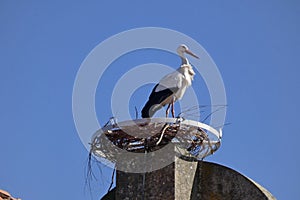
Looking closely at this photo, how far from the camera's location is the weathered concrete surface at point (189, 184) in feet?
31.7

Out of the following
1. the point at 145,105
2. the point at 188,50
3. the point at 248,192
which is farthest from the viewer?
the point at 188,50

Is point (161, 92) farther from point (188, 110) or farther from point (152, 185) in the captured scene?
point (152, 185)

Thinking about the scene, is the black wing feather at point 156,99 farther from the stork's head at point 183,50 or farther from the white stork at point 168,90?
the stork's head at point 183,50

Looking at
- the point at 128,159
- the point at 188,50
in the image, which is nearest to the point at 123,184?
the point at 128,159

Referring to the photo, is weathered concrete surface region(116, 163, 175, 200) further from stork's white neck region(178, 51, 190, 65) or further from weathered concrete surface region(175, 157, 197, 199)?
stork's white neck region(178, 51, 190, 65)

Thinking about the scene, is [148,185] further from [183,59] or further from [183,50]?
[183,50]

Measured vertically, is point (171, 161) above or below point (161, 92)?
below

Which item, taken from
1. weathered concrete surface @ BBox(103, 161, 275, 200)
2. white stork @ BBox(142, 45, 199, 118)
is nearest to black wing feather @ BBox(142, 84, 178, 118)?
white stork @ BBox(142, 45, 199, 118)

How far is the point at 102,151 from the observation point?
10234 mm

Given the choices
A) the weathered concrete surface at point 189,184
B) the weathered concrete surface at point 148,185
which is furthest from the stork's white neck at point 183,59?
the weathered concrete surface at point 148,185

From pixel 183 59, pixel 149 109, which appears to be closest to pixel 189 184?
pixel 149 109

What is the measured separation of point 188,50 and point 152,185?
3068mm

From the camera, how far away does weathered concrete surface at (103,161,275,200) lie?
966 centimetres

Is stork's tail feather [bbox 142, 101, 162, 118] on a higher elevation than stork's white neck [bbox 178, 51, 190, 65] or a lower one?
lower
